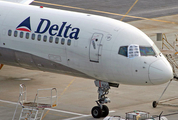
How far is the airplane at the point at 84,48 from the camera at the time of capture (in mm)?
23812

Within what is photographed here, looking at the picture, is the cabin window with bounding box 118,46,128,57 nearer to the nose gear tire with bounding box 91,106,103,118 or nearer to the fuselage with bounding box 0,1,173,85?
the fuselage with bounding box 0,1,173,85

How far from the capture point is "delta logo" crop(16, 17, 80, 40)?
83.2 feet

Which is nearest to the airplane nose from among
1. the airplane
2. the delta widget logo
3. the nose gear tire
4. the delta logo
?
the airplane

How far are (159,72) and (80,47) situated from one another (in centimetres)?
476

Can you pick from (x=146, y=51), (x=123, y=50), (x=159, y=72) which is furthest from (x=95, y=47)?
(x=159, y=72)

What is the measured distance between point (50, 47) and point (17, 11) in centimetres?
403

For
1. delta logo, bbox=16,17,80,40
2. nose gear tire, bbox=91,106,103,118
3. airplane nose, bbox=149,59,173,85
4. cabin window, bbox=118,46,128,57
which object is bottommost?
nose gear tire, bbox=91,106,103,118

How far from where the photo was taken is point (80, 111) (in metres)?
27.2

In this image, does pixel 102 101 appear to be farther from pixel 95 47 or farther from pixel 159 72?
pixel 159 72

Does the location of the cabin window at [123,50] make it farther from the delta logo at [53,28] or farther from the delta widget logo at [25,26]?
the delta widget logo at [25,26]

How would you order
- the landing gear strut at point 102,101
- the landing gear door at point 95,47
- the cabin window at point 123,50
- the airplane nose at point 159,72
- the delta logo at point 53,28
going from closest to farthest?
the airplane nose at point 159,72 → the cabin window at point 123,50 → the landing gear door at point 95,47 → the delta logo at point 53,28 → the landing gear strut at point 102,101

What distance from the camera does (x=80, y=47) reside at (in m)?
24.9

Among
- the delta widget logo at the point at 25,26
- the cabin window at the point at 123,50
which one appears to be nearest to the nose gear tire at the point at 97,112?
the cabin window at the point at 123,50

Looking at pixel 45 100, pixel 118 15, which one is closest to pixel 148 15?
pixel 118 15
